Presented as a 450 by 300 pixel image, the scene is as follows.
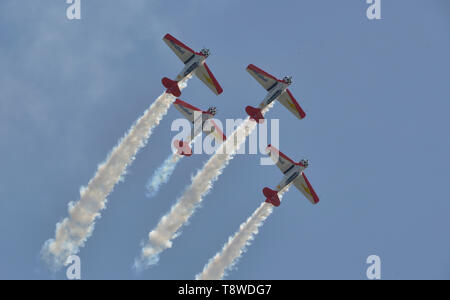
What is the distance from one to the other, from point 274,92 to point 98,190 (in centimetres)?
2597

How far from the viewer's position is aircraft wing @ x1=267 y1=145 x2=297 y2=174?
115625 millimetres

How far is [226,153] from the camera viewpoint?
11712cm

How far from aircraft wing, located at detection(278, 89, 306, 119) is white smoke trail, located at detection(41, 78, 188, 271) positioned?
44.7ft

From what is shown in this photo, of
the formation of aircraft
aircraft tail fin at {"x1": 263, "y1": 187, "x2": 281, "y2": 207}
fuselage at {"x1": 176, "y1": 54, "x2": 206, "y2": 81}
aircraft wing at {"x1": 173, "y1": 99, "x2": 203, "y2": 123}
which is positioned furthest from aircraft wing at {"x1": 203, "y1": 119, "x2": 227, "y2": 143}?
aircraft tail fin at {"x1": 263, "y1": 187, "x2": 281, "y2": 207}

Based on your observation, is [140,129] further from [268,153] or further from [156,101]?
[268,153]

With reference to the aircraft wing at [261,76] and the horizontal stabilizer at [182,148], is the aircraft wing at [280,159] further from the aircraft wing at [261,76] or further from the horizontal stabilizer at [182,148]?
the horizontal stabilizer at [182,148]

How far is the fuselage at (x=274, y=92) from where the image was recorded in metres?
116

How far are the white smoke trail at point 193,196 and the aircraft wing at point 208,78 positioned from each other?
19.6 ft

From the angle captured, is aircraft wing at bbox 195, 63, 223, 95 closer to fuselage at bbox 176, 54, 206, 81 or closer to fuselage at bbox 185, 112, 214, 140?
fuselage at bbox 176, 54, 206, 81

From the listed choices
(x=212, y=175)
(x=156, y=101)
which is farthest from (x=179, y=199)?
(x=156, y=101)

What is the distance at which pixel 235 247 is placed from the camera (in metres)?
112

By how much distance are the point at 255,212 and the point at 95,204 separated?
809 inches

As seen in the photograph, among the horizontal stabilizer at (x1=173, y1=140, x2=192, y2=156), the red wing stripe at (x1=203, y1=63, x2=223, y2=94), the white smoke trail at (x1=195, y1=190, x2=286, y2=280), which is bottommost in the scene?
the white smoke trail at (x1=195, y1=190, x2=286, y2=280)

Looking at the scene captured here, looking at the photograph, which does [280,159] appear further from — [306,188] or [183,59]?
[183,59]
